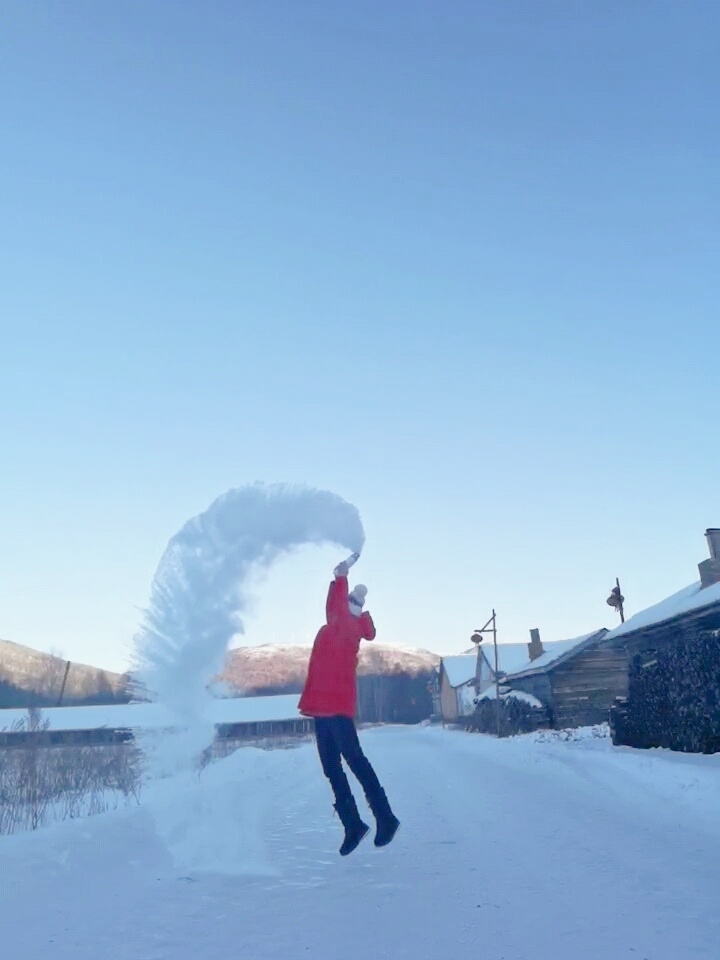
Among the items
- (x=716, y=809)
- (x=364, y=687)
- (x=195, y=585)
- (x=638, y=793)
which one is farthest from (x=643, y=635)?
(x=364, y=687)

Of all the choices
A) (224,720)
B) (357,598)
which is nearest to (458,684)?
(224,720)

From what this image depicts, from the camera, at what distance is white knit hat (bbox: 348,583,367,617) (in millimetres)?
5633

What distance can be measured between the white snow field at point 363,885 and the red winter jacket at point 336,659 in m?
0.97

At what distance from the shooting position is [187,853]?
15.5ft

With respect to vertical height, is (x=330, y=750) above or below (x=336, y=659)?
below

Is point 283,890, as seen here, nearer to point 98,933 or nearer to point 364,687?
point 98,933

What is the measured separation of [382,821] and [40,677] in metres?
79.3

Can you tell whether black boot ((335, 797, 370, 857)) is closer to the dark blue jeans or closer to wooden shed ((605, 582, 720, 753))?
the dark blue jeans

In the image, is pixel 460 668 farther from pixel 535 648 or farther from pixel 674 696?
pixel 674 696

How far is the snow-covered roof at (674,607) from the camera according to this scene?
56.3 feet

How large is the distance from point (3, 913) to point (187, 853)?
5.03 feet

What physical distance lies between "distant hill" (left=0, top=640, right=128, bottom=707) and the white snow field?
68.7m

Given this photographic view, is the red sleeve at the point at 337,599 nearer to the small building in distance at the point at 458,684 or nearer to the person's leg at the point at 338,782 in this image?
the person's leg at the point at 338,782

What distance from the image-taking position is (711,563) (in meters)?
23.4
